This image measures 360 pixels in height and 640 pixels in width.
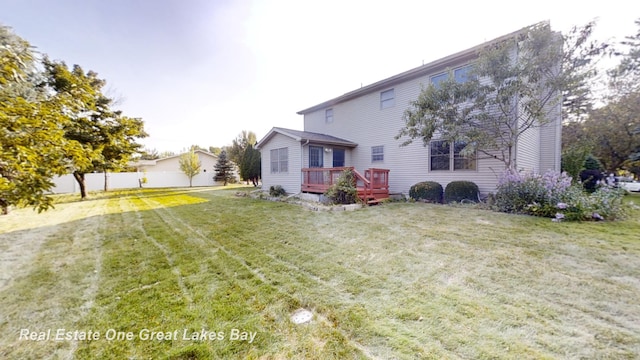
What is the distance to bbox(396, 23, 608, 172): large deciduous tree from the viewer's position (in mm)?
6914

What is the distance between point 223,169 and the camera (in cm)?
2655

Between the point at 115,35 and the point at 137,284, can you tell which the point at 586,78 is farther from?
the point at 115,35

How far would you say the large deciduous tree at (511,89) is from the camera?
6.91 meters

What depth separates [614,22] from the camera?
7.67m

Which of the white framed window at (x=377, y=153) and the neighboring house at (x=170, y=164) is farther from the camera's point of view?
the neighboring house at (x=170, y=164)

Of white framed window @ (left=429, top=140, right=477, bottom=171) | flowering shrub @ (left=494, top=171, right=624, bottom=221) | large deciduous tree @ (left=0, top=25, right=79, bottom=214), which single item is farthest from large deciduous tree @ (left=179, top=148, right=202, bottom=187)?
flowering shrub @ (left=494, top=171, right=624, bottom=221)

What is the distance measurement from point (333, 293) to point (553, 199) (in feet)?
22.7

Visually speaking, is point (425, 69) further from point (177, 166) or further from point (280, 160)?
point (177, 166)

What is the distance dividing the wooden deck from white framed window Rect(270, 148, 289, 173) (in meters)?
2.07

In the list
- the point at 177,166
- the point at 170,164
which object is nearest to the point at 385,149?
the point at 177,166

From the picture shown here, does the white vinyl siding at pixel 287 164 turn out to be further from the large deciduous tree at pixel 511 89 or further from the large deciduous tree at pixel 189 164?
the large deciduous tree at pixel 189 164

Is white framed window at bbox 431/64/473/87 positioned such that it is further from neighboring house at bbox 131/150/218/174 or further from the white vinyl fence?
neighboring house at bbox 131/150/218/174

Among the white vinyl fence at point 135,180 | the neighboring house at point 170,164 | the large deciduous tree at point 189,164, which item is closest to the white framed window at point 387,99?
the large deciduous tree at point 189,164

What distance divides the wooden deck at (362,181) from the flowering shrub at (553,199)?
12.4 ft
